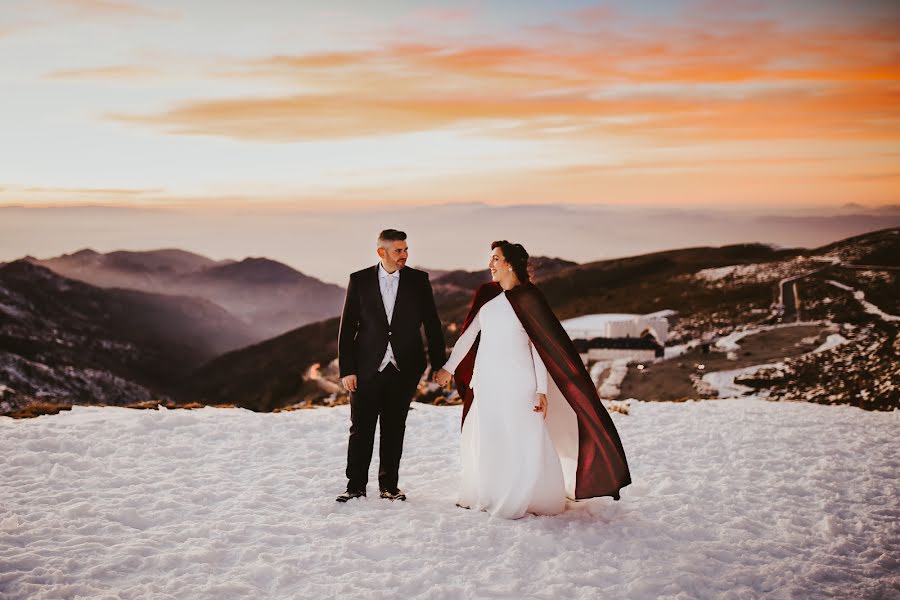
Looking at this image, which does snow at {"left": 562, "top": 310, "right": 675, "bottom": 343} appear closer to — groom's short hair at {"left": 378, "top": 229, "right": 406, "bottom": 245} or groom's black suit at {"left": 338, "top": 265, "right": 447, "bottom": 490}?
groom's black suit at {"left": 338, "top": 265, "right": 447, "bottom": 490}

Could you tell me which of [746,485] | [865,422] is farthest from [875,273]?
[746,485]

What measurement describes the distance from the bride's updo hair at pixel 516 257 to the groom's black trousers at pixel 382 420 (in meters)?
1.84

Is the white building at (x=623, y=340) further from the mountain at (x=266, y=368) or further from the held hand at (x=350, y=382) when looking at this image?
the mountain at (x=266, y=368)

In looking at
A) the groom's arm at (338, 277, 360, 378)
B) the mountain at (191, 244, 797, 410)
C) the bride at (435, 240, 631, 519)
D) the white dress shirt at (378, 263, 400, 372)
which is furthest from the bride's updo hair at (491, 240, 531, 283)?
the mountain at (191, 244, 797, 410)

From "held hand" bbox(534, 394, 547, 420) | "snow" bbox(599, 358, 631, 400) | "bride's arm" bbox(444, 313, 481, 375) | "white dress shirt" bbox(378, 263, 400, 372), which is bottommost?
"snow" bbox(599, 358, 631, 400)

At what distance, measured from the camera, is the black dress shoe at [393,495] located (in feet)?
26.1

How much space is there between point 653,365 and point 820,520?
811 inches

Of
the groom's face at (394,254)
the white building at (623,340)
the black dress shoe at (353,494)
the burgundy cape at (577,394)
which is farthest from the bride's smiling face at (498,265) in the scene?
the white building at (623,340)

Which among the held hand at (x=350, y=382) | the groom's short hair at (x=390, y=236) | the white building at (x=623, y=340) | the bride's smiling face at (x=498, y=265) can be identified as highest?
the groom's short hair at (x=390, y=236)

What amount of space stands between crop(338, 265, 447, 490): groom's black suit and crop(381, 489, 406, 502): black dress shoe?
6 centimetres

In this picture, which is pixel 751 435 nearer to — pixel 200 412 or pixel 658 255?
pixel 200 412

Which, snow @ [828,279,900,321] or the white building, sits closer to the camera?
snow @ [828,279,900,321]

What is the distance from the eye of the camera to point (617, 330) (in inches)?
1396

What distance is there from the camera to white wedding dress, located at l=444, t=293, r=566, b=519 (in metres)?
7.29
